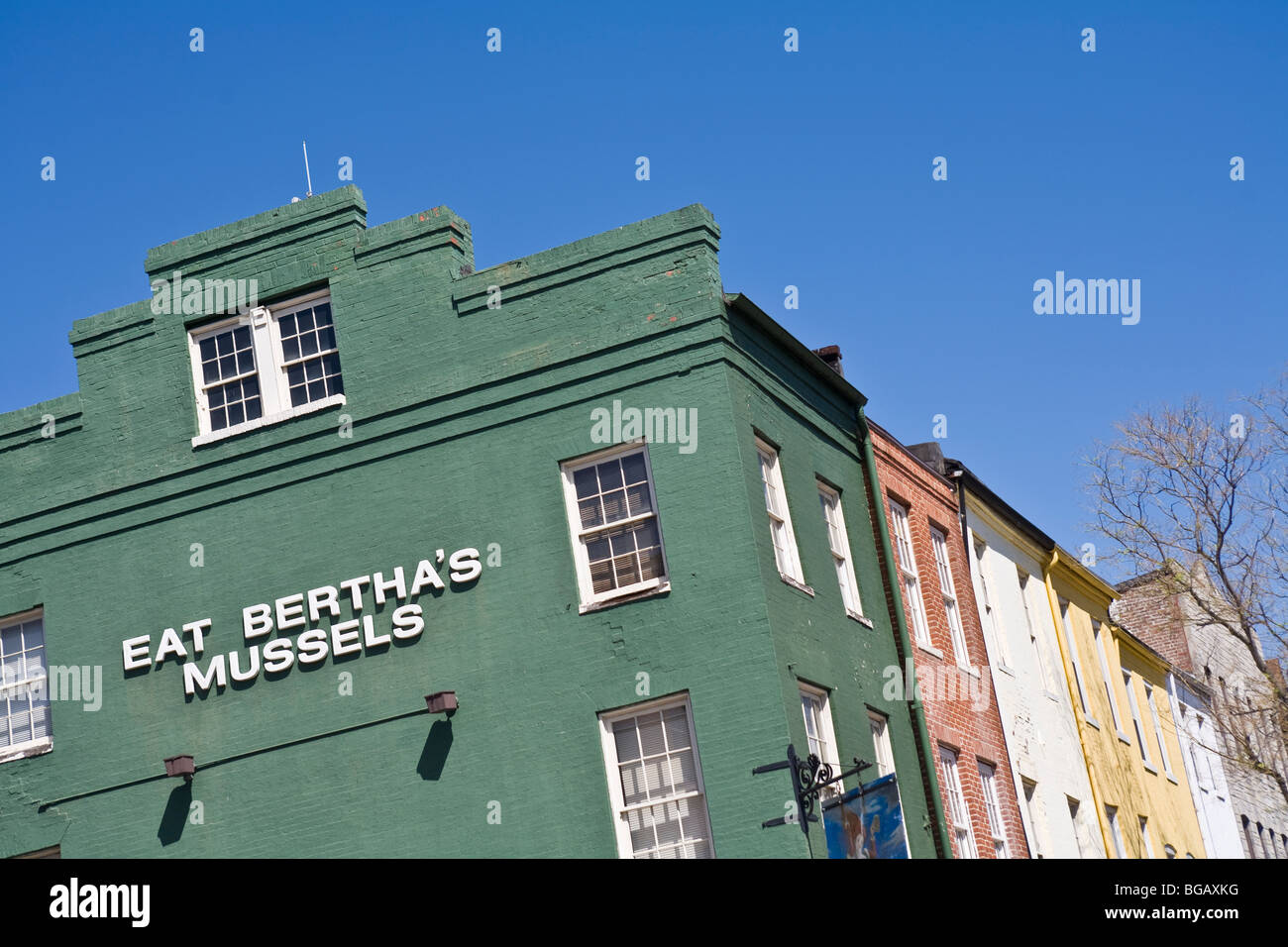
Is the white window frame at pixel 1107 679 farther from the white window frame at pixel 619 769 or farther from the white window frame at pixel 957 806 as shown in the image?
the white window frame at pixel 619 769

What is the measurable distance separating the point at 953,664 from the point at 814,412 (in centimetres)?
476

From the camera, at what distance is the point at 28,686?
814 inches

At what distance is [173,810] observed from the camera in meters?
19.3

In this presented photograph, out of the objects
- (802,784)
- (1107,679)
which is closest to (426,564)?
(802,784)

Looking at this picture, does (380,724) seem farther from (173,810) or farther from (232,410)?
(232,410)

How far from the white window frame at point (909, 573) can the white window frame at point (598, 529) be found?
5.51m

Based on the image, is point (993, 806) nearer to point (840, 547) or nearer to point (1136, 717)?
point (840, 547)

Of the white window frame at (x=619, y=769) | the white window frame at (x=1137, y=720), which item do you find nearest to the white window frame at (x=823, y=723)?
the white window frame at (x=619, y=769)

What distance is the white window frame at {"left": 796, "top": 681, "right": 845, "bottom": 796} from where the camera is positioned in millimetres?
18516

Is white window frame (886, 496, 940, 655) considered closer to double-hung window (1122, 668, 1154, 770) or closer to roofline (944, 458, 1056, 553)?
roofline (944, 458, 1056, 553)

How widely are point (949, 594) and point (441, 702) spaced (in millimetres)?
9715

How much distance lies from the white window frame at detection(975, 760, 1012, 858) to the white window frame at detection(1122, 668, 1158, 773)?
33.3ft
